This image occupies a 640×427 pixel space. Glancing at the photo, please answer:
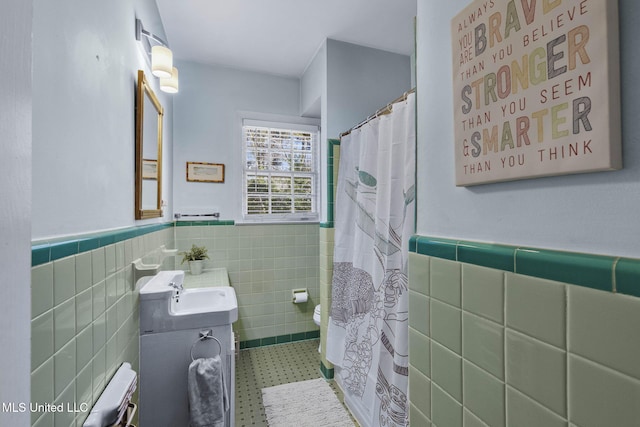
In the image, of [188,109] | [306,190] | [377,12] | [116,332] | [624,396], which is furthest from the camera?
[306,190]

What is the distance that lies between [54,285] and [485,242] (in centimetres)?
109

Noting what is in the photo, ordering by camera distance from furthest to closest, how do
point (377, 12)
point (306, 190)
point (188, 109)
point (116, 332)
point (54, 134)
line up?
point (306, 190), point (188, 109), point (377, 12), point (116, 332), point (54, 134)

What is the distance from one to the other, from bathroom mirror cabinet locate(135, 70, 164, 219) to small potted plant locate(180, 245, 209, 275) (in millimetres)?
692

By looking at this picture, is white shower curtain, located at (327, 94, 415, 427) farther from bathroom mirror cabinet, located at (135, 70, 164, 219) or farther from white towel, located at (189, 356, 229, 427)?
bathroom mirror cabinet, located at (135, 70, 164, 219)

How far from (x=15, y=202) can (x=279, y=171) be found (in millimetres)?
2668

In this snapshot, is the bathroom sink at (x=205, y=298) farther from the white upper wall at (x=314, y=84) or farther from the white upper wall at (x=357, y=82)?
the white upper wall at (x=314, y=84)

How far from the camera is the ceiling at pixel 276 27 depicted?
6.59ft

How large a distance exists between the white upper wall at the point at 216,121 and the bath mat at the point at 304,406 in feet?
5.01

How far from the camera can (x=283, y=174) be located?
3.03 meters

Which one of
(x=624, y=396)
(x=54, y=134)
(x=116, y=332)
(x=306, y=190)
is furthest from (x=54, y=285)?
(x=306, y=190)

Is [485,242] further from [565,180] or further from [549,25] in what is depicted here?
[549,25]

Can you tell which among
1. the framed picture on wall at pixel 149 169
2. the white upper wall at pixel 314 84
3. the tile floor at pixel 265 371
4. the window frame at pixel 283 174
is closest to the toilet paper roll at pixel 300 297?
the tile floor at pixel 265 371

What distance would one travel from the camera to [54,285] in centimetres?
71

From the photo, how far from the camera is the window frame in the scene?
2898 millimetres
